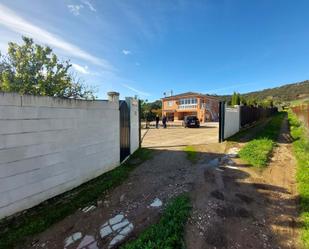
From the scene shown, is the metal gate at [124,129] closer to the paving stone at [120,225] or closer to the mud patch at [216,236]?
the paving stone at [120,225]

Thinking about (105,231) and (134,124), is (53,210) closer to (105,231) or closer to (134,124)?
(105,231)

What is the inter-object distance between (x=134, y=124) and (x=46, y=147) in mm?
4681

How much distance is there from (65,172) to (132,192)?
168 cm

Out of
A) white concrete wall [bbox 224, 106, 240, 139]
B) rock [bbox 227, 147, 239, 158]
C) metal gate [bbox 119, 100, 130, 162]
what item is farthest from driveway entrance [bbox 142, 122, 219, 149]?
metal gate [bbox 119, 100, 130, 162]

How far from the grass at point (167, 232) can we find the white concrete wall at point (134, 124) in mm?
4896

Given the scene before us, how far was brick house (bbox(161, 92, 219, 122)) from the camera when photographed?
36438mm

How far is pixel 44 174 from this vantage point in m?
4.02

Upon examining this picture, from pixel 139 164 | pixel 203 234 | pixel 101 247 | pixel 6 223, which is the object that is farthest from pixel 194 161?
pixel 6 223

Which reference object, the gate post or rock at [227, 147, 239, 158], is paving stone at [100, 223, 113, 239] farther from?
the gate post

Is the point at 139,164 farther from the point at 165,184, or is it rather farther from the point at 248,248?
the point at 248,248

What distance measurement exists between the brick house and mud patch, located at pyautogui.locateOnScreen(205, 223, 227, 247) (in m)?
33.2

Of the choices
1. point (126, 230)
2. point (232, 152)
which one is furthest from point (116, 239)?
point (232, 152)

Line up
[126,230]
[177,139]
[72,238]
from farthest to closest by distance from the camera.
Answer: [177,139], [126,230], [72,238]

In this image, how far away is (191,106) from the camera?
1506 inches
